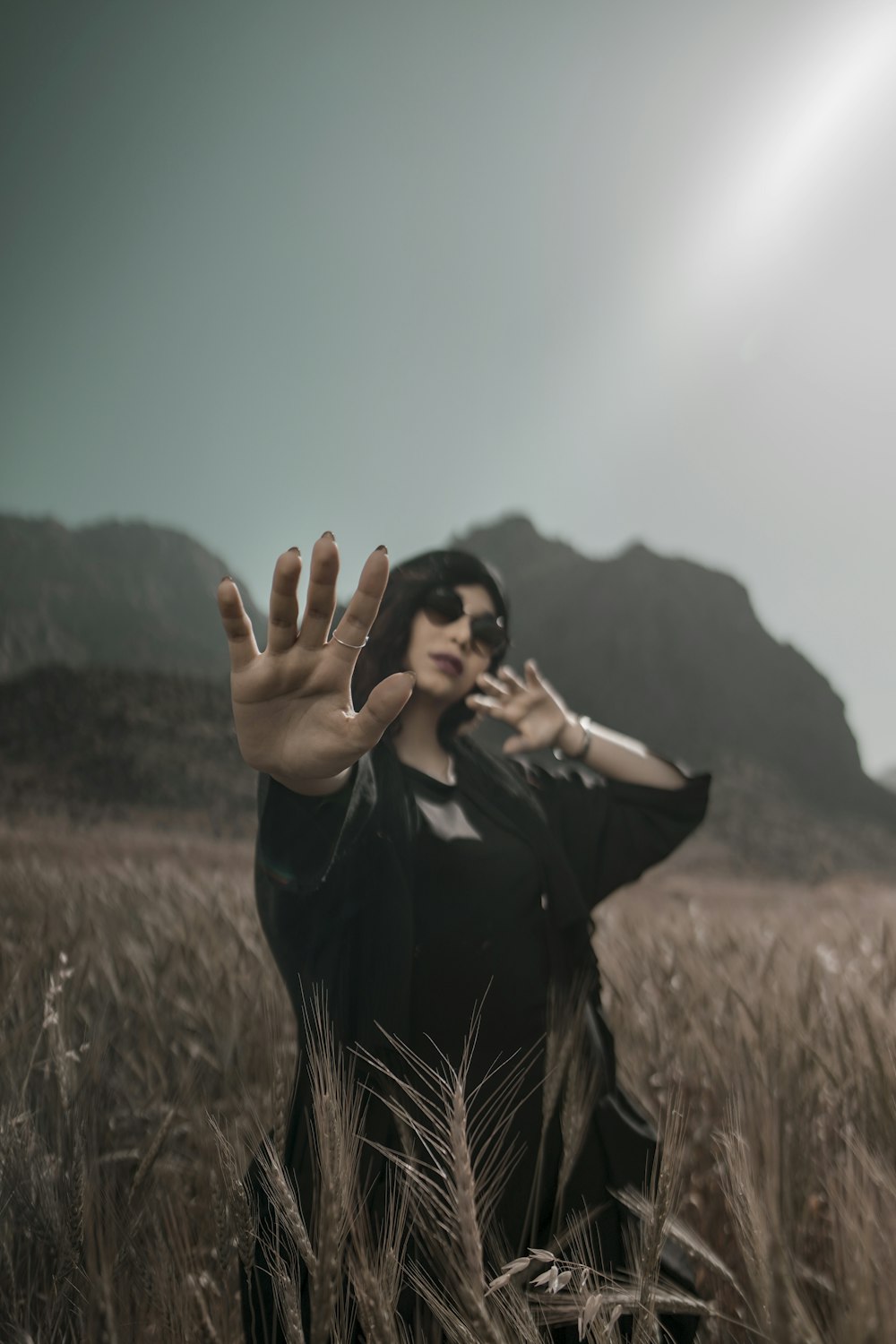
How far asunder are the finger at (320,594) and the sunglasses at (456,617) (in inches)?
27.3

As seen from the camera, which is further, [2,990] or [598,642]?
[598,642]

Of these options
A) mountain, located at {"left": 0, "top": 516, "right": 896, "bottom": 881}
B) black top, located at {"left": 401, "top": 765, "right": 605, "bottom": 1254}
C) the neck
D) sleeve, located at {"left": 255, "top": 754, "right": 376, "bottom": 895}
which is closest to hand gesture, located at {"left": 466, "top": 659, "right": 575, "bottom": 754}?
the neck

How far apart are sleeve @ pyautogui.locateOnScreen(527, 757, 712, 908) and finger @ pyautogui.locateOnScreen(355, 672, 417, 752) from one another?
866mm

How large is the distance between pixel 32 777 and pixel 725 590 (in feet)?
163

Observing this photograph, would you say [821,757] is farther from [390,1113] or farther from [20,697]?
[390,1113]

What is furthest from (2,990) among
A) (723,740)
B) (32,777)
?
(723,740)

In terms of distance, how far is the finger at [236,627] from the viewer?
0.90m

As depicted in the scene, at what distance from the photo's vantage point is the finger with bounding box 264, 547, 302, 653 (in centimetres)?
88

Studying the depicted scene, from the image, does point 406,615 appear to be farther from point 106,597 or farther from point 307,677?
point 106,597

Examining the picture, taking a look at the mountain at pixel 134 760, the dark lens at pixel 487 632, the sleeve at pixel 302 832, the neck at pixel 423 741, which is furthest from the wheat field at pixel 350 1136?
the mountain at pixel 134 760

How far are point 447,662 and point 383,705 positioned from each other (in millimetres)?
737

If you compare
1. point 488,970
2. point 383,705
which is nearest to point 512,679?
point 488,970

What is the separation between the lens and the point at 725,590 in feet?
184

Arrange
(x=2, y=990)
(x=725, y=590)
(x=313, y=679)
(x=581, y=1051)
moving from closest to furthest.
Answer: (x=313, y=679)
(x=581, y=1051)
(x=2, y=990)
(x=725, y=590)
